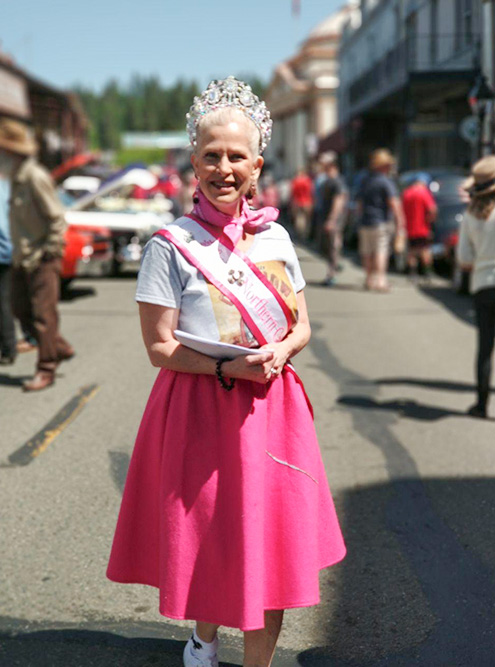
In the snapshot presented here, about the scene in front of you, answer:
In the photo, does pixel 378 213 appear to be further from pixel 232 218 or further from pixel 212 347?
pixel 212 347

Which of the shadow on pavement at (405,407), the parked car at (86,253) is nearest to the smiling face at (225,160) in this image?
the shadow on pavement at (405,407)

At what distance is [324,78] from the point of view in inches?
3051

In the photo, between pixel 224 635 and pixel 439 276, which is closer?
pixel 224 635

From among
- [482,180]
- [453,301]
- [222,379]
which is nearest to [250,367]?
[222,379]

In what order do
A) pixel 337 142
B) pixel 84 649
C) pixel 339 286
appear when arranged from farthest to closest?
1. pixel 337 142
2. pixel 339 286
3. pixel 84 649

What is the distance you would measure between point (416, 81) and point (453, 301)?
50.8 feet

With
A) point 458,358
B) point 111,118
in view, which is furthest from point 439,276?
point 111,118

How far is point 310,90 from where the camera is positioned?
78562mm

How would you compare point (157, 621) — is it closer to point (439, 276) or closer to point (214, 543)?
point (214, 543)

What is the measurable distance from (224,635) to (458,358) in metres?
6.11

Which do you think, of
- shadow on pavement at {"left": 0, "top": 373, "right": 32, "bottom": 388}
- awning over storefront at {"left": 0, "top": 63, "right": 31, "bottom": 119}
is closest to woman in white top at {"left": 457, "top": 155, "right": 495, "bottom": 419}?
shadow on pavement at {"left": 0, "top": 373, "right": 32, "bottom": 388}

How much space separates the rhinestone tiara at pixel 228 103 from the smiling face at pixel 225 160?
3cm

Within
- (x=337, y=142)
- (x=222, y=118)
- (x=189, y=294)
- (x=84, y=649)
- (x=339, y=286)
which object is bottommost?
(x=339, y=286)

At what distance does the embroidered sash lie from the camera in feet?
8.77
